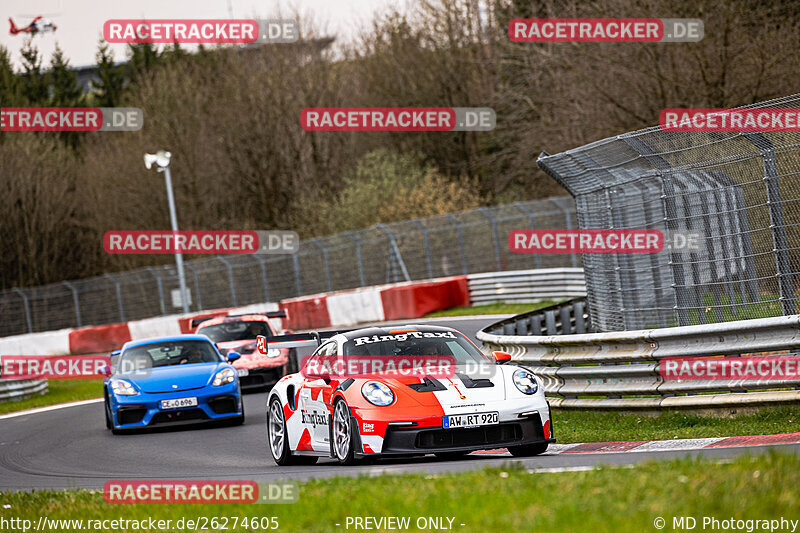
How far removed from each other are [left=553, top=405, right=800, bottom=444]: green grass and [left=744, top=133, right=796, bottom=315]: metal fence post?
1551mm

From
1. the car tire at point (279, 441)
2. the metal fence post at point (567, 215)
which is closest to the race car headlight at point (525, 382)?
the car tire at point (279, 441)

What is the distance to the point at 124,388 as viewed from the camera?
1537cm

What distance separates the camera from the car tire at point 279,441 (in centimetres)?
1158

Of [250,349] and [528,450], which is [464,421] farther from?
[250,349]

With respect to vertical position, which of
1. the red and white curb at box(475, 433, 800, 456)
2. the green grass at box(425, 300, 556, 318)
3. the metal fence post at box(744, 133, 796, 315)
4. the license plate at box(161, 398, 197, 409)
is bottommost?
the red and white curb at box(475, 433, 800, 456)

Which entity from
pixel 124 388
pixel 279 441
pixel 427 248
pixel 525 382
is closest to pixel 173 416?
pixel 124 388

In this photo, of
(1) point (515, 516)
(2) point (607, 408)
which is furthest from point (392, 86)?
(1) point (515, 516)

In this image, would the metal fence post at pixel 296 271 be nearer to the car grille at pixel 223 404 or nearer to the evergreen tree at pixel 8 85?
the car grille at pixel 223 404

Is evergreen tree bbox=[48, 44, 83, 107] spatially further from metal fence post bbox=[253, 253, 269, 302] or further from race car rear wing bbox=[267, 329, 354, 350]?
race car rear wing bbox=[267, 329, 354, 350]

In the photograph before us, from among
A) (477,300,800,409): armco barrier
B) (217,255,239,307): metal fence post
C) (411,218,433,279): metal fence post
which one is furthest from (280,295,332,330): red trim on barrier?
(477,300,800,409): armco barrier

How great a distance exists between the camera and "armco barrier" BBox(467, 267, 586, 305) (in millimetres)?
28875

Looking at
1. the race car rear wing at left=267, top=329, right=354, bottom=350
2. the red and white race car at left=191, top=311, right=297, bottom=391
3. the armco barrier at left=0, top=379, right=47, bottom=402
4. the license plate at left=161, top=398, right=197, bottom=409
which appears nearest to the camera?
the race car rear wing at left=267, top=329, right=354, bottom=350

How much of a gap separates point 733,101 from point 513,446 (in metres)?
18.7

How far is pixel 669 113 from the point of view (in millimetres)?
25250
